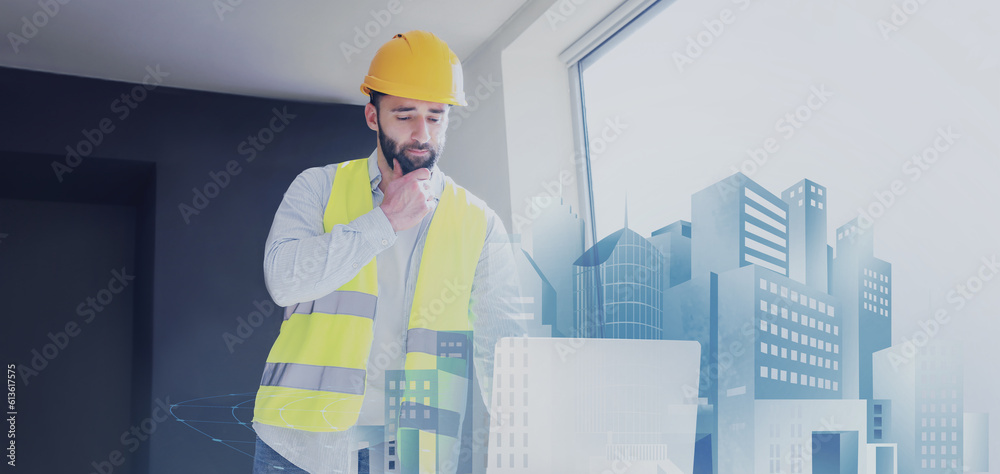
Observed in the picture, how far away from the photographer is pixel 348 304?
1547 millimetres

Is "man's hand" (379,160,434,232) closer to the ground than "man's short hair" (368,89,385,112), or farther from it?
closer to the ground

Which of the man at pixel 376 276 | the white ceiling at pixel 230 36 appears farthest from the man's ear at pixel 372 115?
the white ceiling at pixel 230 36

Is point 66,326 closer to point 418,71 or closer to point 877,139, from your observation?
point 418,71

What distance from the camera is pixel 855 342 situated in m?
1.02

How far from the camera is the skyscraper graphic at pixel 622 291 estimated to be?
3.73 ft

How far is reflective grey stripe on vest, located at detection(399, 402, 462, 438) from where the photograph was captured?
1.10 m

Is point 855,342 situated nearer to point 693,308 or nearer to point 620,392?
point 693,308

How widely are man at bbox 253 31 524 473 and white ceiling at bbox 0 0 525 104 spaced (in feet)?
5.44

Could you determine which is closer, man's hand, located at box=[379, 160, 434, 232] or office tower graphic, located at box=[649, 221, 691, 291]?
office tower graphic, located at box=[649, 221, 691, 291]

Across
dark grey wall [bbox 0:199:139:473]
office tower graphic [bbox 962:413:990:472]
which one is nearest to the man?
office tower graphic [bbox 962:413:990:472]

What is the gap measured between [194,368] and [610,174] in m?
2.45

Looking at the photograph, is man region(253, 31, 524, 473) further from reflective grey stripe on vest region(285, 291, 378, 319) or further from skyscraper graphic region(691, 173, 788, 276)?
skyscraper graphic region(691, 173, 788, 276)

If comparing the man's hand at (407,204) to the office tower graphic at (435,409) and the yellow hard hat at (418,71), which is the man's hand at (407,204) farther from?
the office tower graphic at (435,409)

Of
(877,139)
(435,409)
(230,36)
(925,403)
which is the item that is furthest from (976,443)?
(230,36)
